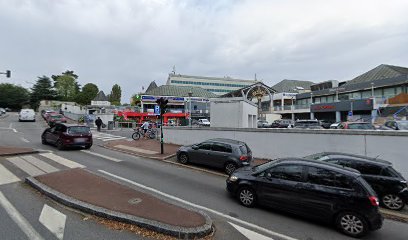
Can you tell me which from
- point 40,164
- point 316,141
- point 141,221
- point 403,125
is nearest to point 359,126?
point 403,125

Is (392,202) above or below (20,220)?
below

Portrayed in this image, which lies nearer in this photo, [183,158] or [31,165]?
[31,165]

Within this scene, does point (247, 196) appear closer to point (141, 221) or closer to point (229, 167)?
point (141, 221)

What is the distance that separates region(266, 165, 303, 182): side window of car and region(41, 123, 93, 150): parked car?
11.5m

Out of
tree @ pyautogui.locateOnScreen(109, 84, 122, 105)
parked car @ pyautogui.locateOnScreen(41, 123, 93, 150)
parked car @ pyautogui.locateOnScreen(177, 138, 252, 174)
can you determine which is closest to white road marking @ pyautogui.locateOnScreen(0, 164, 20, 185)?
parked car @ pyautogui.locateOnScreen(41, 123, 93, 150)

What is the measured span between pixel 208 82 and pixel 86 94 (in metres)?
48.6

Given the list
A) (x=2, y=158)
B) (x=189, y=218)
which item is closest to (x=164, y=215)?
(x=189, y=218)

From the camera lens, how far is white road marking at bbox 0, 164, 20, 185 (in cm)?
760

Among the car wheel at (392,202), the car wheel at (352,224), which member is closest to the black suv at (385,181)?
the car wheel at (392,202)

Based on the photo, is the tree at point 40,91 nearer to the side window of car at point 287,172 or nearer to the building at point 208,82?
the building at point 208,82

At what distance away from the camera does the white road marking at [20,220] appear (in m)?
4.47

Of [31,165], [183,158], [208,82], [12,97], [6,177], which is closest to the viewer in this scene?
[6,177]

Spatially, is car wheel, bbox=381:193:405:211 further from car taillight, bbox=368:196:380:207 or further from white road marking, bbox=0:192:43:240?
white road marking, bbox=0:192:43:240

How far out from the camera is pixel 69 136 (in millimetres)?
13672
